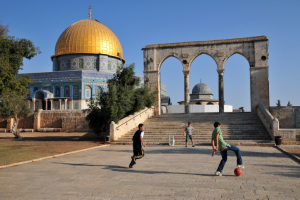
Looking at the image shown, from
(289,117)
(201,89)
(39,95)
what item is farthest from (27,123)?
(201,89)

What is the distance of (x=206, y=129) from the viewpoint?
17.9 m

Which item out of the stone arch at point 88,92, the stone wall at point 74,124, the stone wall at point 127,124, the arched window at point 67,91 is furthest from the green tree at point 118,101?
the arched window at point 67,91

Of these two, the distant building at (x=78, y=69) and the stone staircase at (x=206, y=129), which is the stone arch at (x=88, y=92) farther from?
the stone staircase at (x=206, y=129)

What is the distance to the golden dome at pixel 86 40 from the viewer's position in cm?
4525

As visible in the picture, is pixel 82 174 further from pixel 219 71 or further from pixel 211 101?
pixel 211 101

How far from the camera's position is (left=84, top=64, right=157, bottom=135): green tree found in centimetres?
1797

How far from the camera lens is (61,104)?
41.3 m

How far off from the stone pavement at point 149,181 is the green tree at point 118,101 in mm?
9441

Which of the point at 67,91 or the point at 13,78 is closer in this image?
the point at 13,78

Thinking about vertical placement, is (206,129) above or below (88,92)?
below

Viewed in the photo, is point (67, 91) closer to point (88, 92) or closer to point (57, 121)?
point (88, 92)

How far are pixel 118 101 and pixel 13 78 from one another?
28.9ft

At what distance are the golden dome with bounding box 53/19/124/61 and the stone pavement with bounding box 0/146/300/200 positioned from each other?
37.7 metres

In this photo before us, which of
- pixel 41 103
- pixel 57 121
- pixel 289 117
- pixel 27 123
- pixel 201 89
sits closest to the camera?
pixel 289 117
